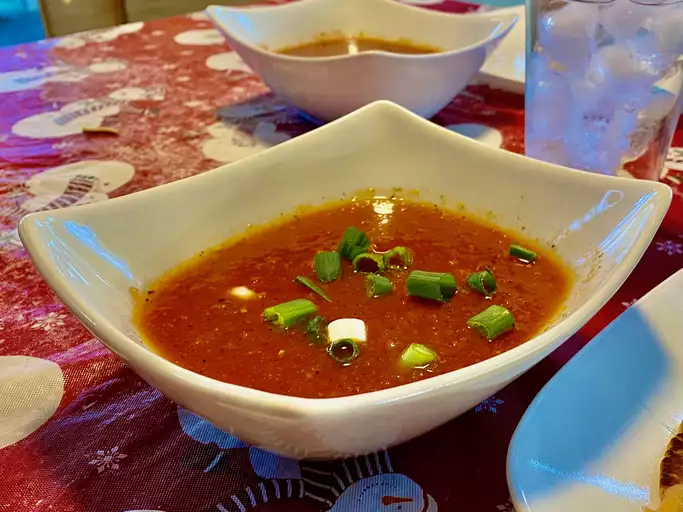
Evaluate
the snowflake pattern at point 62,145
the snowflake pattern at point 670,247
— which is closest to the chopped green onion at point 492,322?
the snowflake pattern at point 670,247

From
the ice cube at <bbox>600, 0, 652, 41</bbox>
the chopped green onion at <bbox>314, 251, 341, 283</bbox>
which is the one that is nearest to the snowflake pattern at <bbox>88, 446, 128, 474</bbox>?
the chopped green onion at <bbox>314, 251, 341, 283</bbox>

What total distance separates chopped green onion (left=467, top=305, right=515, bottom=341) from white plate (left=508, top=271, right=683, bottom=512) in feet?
0.29

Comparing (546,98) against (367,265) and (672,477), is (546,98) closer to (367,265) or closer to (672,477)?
(367,265)

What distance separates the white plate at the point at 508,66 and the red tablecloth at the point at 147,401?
40mm

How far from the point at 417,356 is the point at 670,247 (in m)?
0.57

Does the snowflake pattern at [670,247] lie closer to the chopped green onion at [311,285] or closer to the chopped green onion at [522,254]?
the chopped green onion at [522,254]

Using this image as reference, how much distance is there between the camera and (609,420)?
0.68 meters

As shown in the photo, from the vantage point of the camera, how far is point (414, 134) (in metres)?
1.09

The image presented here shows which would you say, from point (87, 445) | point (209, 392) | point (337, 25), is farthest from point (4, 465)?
point (337, 25)

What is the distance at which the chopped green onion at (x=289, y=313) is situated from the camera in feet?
2.60

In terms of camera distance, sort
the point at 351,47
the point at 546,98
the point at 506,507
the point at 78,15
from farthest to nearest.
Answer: the point at 78,15
the point at 351,47
the point at 546,98
the point at 506,507

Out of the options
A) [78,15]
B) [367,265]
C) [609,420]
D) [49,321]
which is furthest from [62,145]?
[78,15]

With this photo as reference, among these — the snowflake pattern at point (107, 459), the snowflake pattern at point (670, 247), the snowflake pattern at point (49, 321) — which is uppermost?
the snowflake pattern at point (49, 321)

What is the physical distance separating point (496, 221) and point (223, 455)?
0.53 metres
